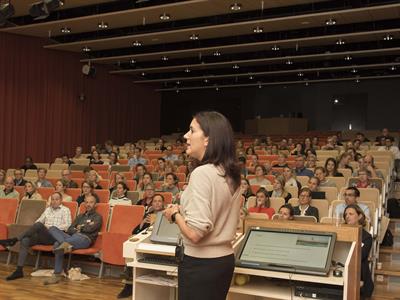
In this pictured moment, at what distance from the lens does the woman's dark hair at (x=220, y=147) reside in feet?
5.80

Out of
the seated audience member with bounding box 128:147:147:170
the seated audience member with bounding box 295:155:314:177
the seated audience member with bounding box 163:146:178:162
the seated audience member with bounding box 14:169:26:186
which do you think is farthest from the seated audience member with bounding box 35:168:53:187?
the seated audience member with bounding box 295:155:314:177

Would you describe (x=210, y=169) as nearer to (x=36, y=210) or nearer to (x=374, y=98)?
(x=36, y=210)

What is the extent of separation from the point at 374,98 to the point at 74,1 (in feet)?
32.5

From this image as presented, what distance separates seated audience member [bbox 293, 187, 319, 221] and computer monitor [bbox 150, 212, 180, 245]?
238cm

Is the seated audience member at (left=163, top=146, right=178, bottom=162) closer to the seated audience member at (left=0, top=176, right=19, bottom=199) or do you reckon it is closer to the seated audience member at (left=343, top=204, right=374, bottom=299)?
the seated audience member at (left=0, top=176, right=19, bottom=199)

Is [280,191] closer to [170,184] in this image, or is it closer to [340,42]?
[170,184]

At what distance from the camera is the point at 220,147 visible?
1.77 meters

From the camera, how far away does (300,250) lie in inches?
112

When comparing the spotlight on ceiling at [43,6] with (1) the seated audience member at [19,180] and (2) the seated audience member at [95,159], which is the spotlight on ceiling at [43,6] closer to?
(1) the seated audience member at [19,180]

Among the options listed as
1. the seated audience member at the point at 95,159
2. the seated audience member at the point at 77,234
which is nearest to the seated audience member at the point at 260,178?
the seated audience member at the point at 77,234

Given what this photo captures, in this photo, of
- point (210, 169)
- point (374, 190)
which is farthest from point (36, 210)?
point (210, 169)

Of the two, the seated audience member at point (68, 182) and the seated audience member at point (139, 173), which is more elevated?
the seated audience member at point (139, 173)

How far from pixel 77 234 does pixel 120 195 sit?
1.32 meters

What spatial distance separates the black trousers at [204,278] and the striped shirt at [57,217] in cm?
435
